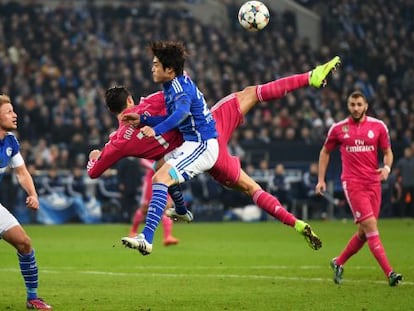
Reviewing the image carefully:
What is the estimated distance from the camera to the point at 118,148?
12.3 m

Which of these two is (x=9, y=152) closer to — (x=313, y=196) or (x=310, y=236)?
(x=310, y=236)

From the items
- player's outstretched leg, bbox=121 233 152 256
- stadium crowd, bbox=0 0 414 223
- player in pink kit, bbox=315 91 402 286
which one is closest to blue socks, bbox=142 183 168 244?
player's outstretched leg, bbox=121 233 152 256

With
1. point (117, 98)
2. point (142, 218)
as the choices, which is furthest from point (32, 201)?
point (142, 218)

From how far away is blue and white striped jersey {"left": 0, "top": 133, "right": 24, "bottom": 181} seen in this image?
35.1 feet

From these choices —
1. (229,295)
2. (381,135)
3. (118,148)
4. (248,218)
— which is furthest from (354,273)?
(248,218)

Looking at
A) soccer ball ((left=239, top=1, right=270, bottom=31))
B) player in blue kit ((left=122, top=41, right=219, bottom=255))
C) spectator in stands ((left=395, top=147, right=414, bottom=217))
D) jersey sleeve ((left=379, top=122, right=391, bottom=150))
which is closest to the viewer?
player in blue kit ((left=122, top=41, right=219, bottom=255))

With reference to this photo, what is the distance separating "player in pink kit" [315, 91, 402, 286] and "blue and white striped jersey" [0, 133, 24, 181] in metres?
4.75

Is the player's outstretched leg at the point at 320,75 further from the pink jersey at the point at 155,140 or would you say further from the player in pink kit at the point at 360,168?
the player in pink kit at the point at 360,168

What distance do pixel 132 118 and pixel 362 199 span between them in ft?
12.7

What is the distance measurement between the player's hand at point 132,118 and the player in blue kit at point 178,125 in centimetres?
22

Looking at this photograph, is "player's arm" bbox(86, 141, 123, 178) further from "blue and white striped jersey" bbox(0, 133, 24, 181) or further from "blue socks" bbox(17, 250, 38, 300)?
"blue socks" bbox(17, 250, 38, 300)

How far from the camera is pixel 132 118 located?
1148 centimetres

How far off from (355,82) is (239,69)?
13.4ft

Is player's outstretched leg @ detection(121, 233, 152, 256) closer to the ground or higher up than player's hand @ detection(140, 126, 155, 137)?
closer to the ground
